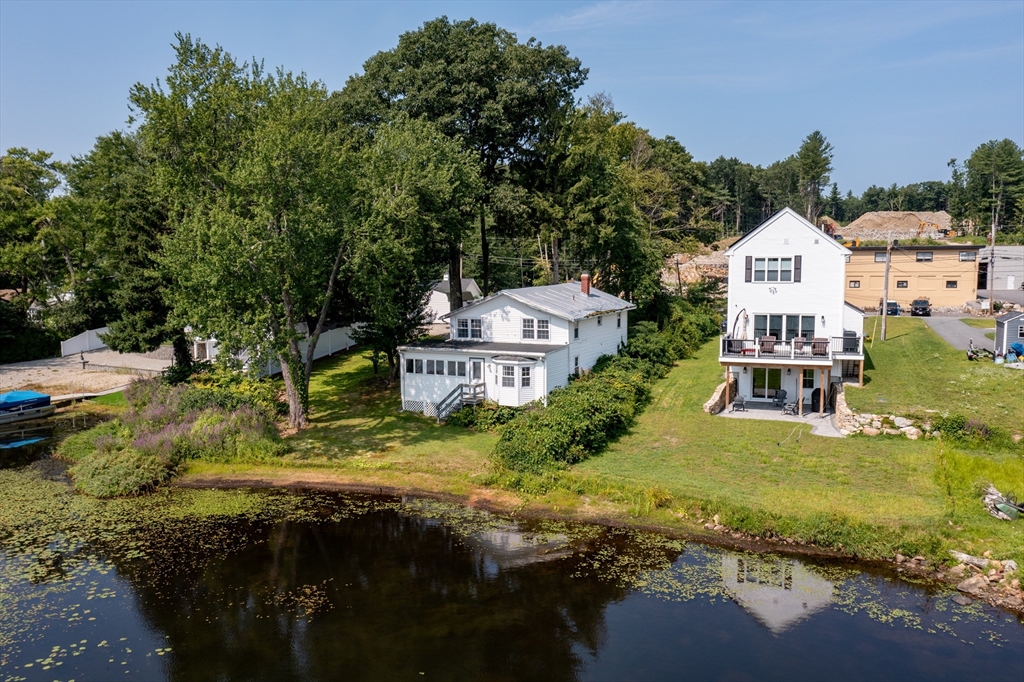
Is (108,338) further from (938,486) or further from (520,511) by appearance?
(938,486)

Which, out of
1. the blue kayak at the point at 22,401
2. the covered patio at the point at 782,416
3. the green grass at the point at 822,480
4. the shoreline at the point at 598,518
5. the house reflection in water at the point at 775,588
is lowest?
the house reflection in water at the point at 775,588

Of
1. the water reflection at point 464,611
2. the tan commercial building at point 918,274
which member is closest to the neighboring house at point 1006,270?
the tan commercial building at point 918,274

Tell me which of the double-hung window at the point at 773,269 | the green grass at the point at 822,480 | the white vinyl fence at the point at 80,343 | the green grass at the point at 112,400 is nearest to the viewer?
the green grass at the point at 822,480

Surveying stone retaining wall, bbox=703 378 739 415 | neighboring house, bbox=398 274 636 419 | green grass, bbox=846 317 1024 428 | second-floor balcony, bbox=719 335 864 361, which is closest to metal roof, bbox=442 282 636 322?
neighboring house, bbox=398 274 636 419

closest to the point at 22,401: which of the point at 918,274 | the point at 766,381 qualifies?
the point at 766,381

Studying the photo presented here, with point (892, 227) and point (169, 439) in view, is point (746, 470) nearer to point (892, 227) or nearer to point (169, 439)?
point (169, 439)

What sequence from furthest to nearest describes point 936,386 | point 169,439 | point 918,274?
point 918,274 → point 936,386 → point 169,439

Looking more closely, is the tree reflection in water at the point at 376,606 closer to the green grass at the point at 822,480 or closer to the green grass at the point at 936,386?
the green grass at the point at 822,480
